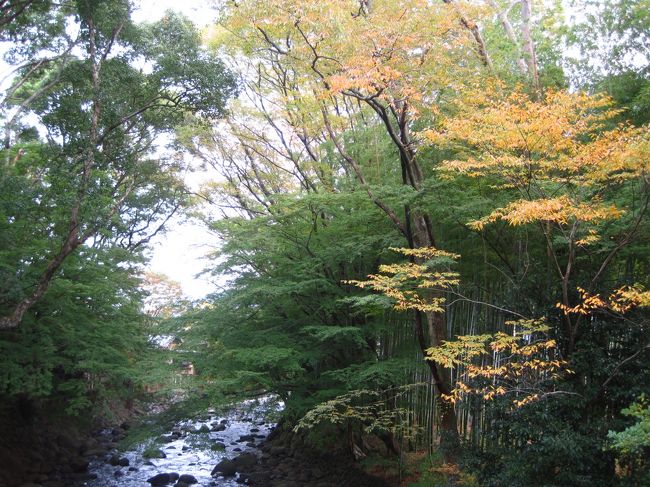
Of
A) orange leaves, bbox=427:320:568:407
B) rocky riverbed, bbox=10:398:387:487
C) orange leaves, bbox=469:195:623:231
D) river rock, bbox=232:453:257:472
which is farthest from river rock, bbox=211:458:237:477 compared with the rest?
orange leaves, bbox=469:195:623:231

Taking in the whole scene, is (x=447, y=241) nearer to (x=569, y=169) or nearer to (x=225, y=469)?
(x=569, y=169)

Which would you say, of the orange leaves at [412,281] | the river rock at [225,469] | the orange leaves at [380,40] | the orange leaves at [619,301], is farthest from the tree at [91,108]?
the orange leaves at [619,301]

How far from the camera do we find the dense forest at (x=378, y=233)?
6137mm

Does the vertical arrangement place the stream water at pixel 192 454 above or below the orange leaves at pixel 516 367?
below

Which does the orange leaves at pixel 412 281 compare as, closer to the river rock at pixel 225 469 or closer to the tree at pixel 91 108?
the tree at pixel 91 108

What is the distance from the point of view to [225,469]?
45.5 feet

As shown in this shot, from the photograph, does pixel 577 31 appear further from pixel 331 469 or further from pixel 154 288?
pixel 154 288

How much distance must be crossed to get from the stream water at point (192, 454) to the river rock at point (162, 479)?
0.19 meters

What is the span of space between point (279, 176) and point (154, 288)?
14.1m

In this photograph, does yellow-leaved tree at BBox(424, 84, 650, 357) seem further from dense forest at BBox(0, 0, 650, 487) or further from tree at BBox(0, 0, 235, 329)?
tree at BBox(0, 0, 235, 329)

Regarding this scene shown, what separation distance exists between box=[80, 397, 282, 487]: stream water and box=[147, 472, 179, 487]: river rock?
19 cm

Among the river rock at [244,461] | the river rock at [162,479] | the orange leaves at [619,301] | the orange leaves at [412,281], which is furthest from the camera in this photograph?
the river rock at [244,461]

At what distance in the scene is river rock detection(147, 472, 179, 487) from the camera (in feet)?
42.0

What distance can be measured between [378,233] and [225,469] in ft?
27.2
